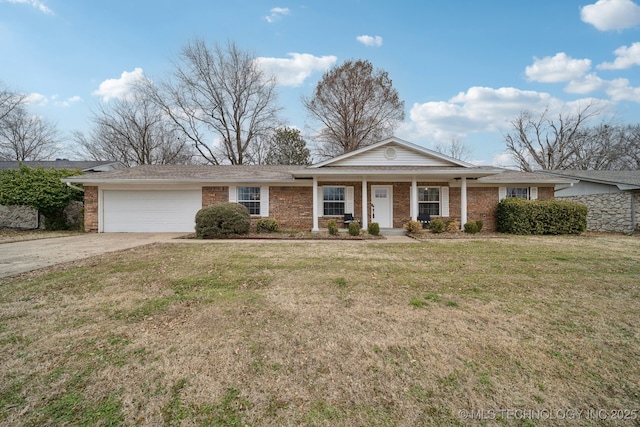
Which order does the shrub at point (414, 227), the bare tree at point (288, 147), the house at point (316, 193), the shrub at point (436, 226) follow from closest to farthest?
1. the shrub at point (414, 227)
2. the shrub at point (436, 226)
3. the house at point (316, 193)
4. the bare tree at point (288, 147)

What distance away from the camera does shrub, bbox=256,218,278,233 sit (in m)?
12.2

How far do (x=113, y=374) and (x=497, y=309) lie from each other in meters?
4.15

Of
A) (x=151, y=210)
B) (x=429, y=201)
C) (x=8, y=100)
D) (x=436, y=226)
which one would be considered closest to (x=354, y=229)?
(x=436, y=226)

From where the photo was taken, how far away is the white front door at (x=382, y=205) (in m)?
13.3

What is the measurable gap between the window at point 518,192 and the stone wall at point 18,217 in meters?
24.5

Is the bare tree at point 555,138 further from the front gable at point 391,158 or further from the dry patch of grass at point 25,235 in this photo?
the dry patch of grass at point 25,235

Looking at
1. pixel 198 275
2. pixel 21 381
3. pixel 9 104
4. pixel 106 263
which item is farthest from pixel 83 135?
pixel 21 381

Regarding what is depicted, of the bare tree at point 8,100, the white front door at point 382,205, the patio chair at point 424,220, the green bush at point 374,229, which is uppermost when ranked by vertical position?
the bare tree at point 8,100

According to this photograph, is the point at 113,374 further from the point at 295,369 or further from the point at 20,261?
the point at 20,261

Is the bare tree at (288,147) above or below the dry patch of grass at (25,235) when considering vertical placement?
above

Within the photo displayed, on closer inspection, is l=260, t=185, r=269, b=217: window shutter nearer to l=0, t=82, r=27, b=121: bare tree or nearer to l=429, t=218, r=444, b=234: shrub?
l=429, t=218, r=444, b=234: shrub

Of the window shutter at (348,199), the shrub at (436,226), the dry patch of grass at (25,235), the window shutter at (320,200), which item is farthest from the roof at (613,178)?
the dry patch of grass at (25,235)

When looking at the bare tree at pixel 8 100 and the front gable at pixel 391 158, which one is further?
the bare tree at pixel 8 100

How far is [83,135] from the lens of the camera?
88.3 feet
